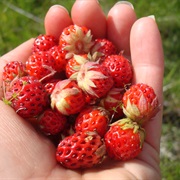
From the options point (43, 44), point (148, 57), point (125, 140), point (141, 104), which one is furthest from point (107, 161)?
point (43, 44)

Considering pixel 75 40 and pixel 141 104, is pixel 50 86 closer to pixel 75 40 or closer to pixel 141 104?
pixel 75 40

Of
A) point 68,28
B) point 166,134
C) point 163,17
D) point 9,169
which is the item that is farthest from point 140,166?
point 163,17

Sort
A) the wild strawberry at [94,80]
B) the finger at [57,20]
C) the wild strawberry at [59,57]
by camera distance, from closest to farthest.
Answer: the wild strawberry at [94,80] → the wild strawberry at [59,57] → the finger at [57,20]

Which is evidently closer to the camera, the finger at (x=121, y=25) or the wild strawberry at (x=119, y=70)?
the wild strawberry at (x=119, y=70)

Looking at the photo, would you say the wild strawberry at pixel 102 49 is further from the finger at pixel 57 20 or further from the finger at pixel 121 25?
the finger at pixel 57 20

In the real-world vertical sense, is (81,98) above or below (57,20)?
below

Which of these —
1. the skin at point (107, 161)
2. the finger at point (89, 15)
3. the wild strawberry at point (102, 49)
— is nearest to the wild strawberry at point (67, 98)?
the skin at point (107, 161)
